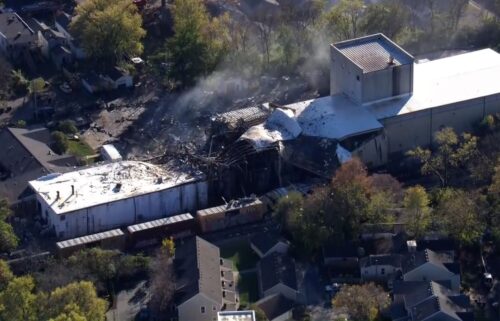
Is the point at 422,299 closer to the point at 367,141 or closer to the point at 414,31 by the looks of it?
the point at 367,141

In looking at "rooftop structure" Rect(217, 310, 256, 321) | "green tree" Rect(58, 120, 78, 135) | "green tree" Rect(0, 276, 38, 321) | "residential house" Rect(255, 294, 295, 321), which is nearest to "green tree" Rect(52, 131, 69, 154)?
"green tree" Rect(58, 120, 78, 135)

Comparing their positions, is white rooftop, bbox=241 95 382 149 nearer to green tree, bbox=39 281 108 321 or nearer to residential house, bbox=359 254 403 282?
residential house, bbox=359 254 403 282

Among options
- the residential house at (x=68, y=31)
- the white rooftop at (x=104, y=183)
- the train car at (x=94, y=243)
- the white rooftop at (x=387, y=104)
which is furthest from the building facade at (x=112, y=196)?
the residential house at (x=68, y=31)

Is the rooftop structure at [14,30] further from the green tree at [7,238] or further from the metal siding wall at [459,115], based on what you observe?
the metal siding wall at [459,115]

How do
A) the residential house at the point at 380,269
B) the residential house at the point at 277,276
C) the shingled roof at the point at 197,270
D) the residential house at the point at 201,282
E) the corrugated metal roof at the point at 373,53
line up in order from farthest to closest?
the corrugated metal roof at the point at 373,53, the residential house at the point at 380,269, the residential house at the point at 277,276, the shingled roof at the point at 197,270, the residential house at the point at 201,282

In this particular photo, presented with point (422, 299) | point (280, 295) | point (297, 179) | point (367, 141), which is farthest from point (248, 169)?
point (422, 299)
